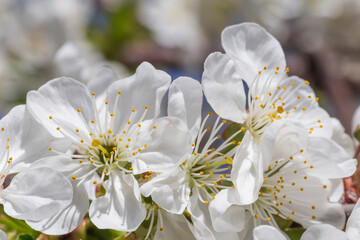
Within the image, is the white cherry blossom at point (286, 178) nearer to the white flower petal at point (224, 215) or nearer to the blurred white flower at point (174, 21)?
the white flower petal at point (224, 215)

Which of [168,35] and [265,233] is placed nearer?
[265,233]

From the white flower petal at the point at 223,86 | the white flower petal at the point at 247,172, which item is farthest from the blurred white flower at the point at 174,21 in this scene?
the white flower petal at the point at 247,172

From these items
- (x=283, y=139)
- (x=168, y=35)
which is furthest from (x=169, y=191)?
(x=168, y=35)

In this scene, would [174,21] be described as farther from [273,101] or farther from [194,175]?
[194,175]

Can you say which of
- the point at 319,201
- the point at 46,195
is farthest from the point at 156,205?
the point at 319,201

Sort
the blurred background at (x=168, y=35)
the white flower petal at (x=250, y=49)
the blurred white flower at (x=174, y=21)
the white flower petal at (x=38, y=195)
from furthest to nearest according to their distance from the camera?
the blurred white flower at (x=174, y=21), the blurred background at (x=168, y=35), the white flower petal at (x=250, y=49), the white flower petal at (x=38, y=195)

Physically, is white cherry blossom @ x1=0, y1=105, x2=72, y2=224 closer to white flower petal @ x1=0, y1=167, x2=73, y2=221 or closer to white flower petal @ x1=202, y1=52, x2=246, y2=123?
white flower petal @ x1=0, y1=167, x2=73, y2=221
